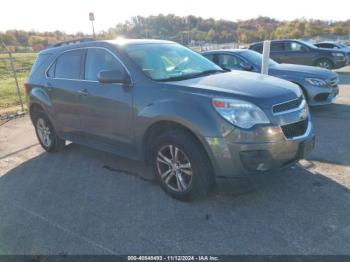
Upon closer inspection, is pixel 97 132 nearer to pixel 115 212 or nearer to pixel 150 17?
pixel 115 212

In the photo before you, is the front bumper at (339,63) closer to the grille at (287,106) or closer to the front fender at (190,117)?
the grille at (287,106)

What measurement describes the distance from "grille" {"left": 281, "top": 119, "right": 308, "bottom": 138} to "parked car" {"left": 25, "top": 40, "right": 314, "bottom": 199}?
10 mm

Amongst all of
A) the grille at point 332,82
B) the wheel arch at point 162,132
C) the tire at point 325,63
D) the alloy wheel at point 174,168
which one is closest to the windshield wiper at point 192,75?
the wheel arch at point 162,132

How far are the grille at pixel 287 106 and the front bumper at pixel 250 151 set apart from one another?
0.66ft

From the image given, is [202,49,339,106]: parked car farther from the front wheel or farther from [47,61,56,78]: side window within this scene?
the front wheel

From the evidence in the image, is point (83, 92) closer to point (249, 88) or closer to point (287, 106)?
point (249, 88)

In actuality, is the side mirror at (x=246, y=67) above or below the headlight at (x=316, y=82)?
above

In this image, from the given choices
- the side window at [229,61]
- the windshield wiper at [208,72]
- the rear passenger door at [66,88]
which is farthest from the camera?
the side window at [229,61]

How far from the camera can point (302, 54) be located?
1401cm

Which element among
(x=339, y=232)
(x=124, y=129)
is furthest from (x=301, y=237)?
(x=124, y=129)

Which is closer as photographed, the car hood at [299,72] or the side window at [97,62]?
the side window at [97,62]

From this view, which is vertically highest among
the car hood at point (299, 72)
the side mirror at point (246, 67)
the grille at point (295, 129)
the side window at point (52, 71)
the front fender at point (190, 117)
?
the side window at point (52, 71)

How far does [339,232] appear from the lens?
3.07 meters

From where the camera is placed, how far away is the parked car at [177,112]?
3322 millimetres
